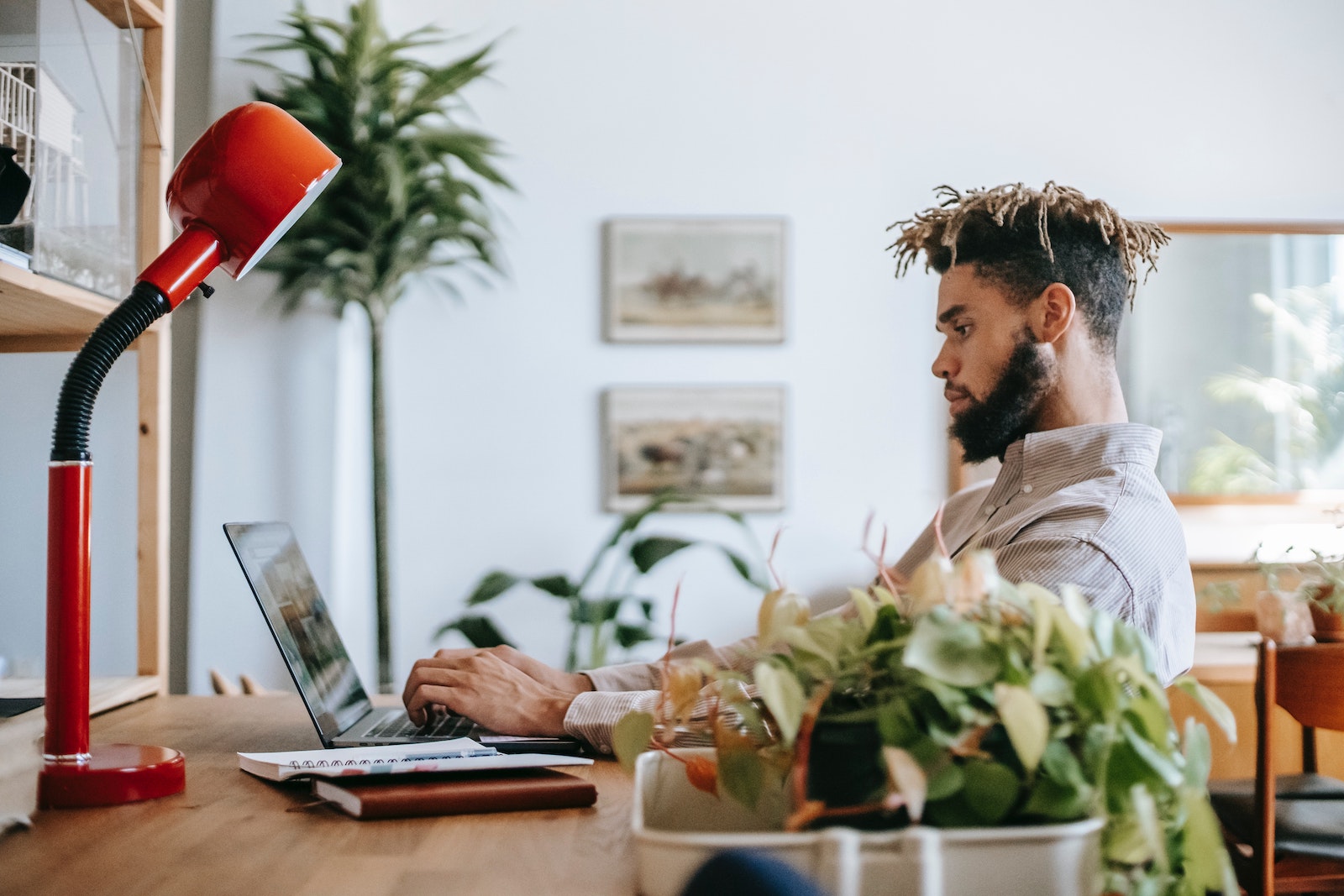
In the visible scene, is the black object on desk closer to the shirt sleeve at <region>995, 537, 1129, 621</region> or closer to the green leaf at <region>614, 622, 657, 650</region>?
the shirt sleeve at <region>995, 537, 1129, 621</region>

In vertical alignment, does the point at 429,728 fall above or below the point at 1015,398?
below

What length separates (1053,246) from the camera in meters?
1.35

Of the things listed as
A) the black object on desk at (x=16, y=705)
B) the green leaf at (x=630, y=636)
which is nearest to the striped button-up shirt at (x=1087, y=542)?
the black object on desk at (x=16, y=705)

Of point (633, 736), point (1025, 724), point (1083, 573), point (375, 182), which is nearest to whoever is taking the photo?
point (1025, 724)

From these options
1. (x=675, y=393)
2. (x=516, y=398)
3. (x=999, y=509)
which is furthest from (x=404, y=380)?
(x=999, y=509)

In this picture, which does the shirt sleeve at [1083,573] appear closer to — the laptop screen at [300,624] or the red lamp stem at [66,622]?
the laptop screen at [300,624]

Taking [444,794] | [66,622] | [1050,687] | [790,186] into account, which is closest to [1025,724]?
[1050,687]

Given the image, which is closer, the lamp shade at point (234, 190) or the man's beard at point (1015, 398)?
the lamp shade at point (234, 190)

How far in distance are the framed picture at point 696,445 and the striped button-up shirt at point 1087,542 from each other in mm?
1759

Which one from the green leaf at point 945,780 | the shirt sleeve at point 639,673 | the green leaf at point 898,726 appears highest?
the green leaf at point 898,726

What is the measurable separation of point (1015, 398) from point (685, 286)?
1848 mm

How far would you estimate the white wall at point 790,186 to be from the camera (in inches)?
121

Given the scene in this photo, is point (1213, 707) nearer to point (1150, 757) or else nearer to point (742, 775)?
point (1150, 757)

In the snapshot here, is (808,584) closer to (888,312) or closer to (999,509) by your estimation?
(888,312)
